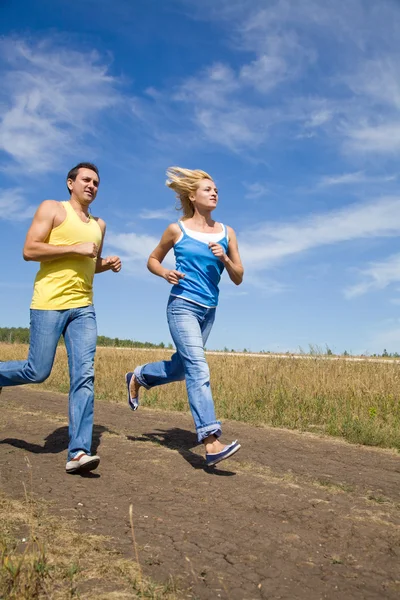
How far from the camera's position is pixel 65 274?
4.94 m

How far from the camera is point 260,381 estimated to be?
9.96 meters

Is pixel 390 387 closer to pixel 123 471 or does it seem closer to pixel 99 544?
pixel 123 471

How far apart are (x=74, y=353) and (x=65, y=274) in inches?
26.3

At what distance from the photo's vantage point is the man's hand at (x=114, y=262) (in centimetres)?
526

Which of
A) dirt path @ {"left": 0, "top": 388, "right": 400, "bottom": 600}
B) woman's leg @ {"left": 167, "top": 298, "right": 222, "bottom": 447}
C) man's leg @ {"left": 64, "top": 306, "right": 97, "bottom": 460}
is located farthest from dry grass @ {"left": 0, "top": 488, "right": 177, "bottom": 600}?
woman's leg @ {"left": 167, "top": 298, "right": 222, "bottom": 447}

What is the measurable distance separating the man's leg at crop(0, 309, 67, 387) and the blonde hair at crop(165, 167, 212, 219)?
1.51m

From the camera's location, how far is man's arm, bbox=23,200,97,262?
4.77 meters

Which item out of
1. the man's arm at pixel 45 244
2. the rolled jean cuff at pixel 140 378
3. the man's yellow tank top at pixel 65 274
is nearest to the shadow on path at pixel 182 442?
the rolled jean cuff at pixel 140 378

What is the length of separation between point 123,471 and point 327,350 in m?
7.72

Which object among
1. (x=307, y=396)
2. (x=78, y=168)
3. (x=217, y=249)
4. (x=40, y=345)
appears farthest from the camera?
(x=307, y=396)

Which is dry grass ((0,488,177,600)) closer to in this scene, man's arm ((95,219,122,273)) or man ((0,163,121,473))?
man ((0,163,121,473))

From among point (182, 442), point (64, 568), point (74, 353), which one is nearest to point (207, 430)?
point (74, 353)

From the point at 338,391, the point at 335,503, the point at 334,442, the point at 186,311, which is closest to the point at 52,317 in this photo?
the point at 186,311

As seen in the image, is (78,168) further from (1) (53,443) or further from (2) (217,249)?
(1) (53,443)
